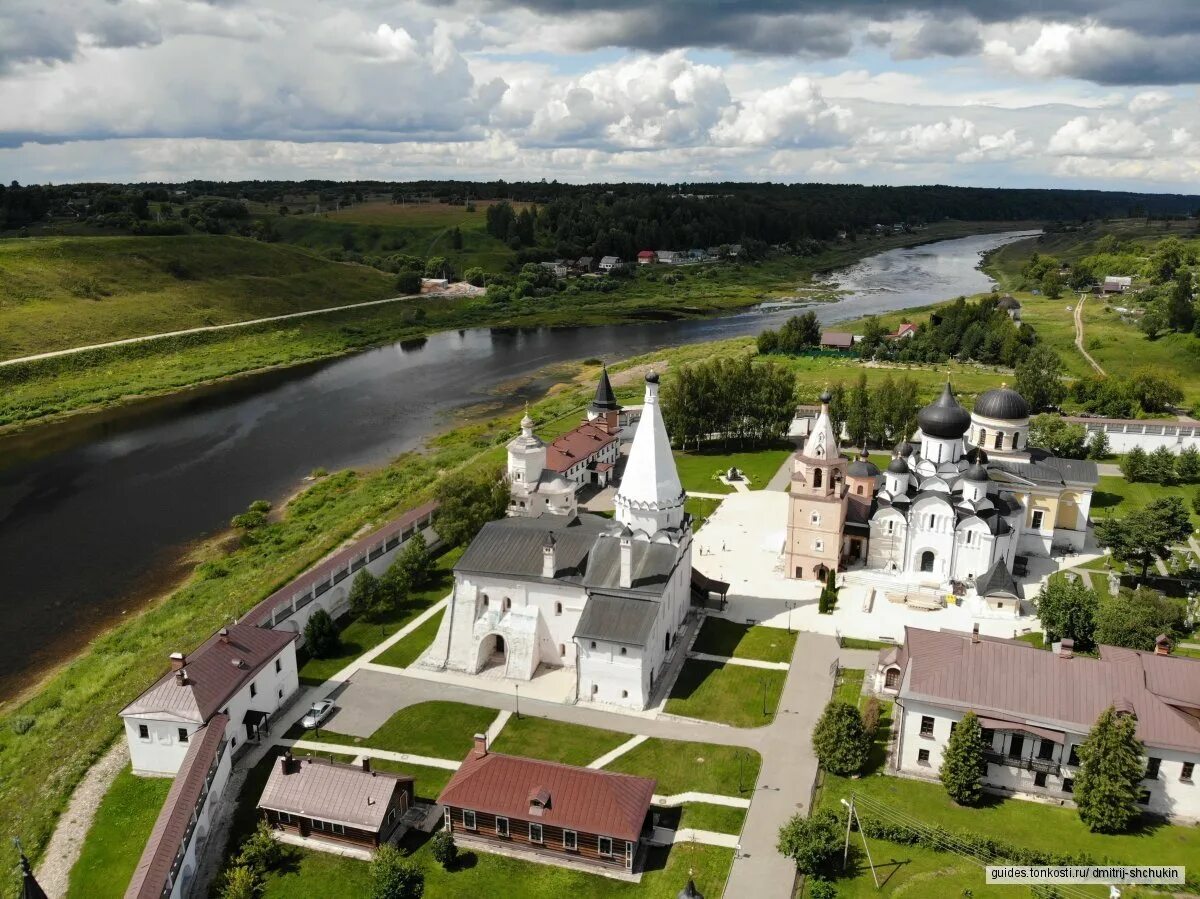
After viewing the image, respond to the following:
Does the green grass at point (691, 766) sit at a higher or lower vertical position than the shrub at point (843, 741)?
lower

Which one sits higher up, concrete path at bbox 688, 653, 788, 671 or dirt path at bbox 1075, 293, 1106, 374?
dirt path at bbox 1075, 293, 1106, 374

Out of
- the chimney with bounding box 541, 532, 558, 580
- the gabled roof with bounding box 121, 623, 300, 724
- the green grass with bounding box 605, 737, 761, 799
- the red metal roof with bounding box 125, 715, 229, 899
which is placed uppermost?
the chimney with bounding box 541, 532, 558, 580

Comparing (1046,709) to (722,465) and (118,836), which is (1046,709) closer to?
(118,836)

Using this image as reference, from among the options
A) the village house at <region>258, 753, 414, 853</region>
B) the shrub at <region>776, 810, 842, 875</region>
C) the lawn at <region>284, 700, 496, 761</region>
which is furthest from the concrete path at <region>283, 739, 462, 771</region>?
the shrub at <region>776, 810, 842, 875</region>

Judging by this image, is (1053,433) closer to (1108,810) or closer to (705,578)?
(705,578)

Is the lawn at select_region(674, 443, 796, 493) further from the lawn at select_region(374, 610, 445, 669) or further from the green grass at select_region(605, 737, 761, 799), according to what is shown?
the green grass at select_region(605, 737, 761, 799)

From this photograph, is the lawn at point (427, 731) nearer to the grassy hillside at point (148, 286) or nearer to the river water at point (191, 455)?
the river water at point (191, 455)

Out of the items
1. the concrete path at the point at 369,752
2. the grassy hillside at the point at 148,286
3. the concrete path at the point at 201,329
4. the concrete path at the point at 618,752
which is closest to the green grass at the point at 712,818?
the concrete path at the point at 618,752
